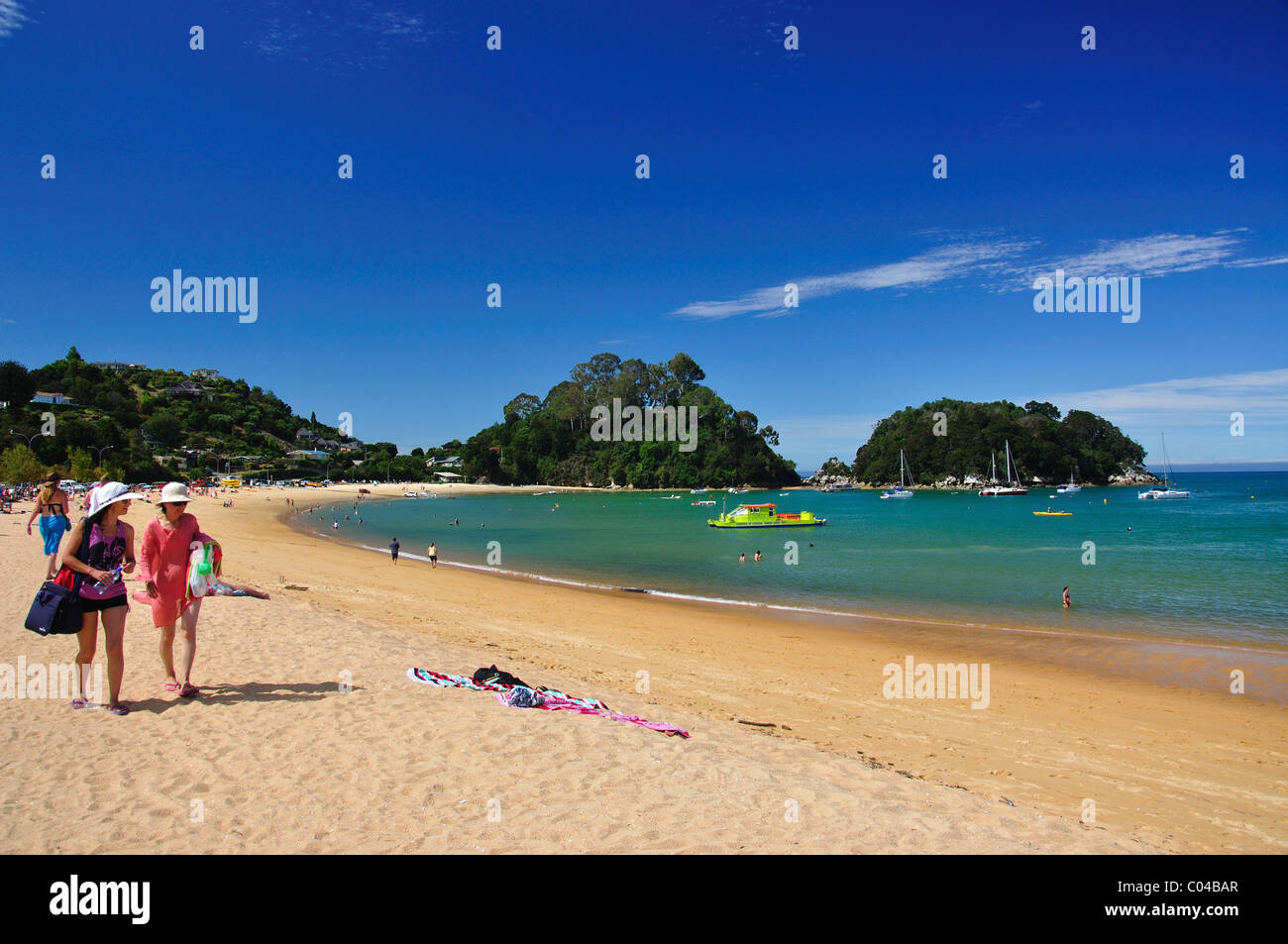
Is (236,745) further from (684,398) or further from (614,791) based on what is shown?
(684,398)

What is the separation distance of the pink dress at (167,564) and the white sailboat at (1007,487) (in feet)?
414

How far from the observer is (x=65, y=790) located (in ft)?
15.8

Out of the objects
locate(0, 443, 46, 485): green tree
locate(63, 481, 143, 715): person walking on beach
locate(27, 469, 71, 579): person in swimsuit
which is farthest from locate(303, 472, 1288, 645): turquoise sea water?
locate(0, 443, 46, 485): green tree

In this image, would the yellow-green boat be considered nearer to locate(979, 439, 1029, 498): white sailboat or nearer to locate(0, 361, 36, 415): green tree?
locate(979, 439, 1029, 498): white sailboat

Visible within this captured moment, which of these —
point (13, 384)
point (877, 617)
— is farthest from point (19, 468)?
point (877, 617)

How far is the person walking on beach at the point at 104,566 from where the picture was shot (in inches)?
230

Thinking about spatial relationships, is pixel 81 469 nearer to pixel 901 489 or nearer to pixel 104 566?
pixel 104 566

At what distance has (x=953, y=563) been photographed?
33875 millimetres

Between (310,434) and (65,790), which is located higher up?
(310,434)

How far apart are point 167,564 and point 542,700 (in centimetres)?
417

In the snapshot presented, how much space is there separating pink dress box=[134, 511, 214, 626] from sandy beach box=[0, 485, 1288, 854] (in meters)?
1.03
